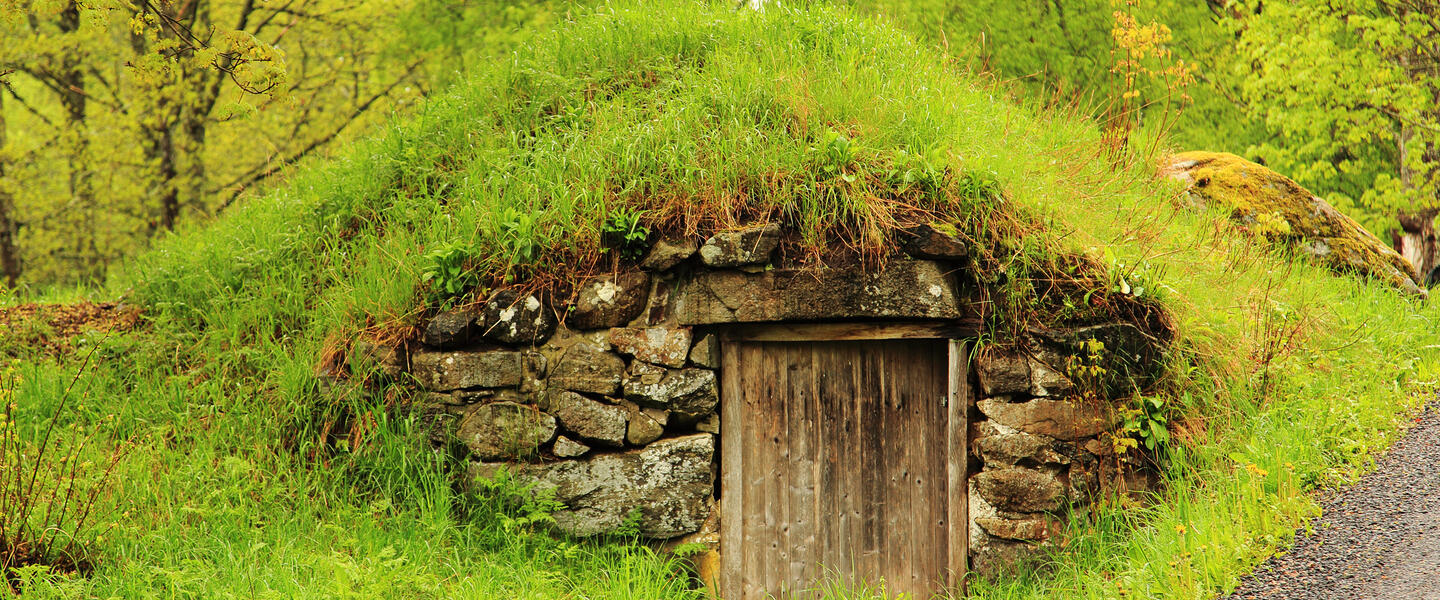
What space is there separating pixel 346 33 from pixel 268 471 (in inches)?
422

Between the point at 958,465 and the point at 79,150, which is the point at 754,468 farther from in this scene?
the point at 79,150

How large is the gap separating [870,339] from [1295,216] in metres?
4.90

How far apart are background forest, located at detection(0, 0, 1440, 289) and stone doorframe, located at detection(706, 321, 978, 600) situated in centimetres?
525

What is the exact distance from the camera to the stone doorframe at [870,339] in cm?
493

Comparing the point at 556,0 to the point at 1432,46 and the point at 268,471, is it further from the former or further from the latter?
the point at 1432,46

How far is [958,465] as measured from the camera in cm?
496

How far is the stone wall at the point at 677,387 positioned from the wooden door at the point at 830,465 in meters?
0.20

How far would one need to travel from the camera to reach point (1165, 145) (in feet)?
28.7

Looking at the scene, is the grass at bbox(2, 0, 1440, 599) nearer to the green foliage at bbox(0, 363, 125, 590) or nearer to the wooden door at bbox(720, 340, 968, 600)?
the green foliage at bbox(0, 363, 125, 590)

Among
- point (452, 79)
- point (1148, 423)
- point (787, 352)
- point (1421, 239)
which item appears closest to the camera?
point (1148, 423)

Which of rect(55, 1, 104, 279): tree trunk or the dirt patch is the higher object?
rect(55, 1, 104, 279): tree trunk

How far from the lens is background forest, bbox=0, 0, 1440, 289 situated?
9422 mm

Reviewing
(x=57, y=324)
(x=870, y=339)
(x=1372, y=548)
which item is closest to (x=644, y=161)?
(x=870, y=339)

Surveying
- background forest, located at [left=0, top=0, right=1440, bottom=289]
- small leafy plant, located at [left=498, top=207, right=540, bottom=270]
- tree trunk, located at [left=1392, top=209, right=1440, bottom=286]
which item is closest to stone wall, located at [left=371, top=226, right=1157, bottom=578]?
small leafy plant, located at [left=498, top=207, right=540, bottom=270]
